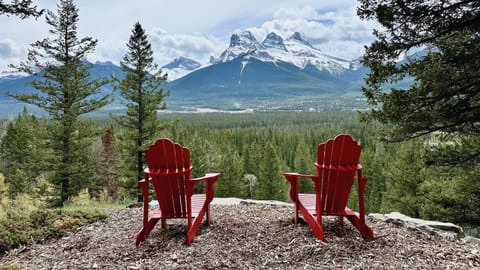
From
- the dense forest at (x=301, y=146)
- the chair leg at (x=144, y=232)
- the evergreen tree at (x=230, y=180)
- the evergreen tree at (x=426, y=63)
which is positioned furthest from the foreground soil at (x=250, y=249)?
the evergreen tree at (x=230, y=180)

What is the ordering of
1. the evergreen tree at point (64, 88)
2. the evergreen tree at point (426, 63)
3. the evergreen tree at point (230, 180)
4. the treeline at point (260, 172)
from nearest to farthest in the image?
the evergreen tree at point (426, 63) < the treeline at point (260, 172) < the evergreen tree at point (64, 88) < the evergreen tree at point (230, 180)

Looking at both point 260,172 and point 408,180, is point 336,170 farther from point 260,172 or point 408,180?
point 260,172

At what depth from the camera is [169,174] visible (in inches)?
176

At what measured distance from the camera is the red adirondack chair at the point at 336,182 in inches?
174

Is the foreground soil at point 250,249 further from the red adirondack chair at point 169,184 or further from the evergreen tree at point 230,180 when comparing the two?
the evergreen tree at point 230,180

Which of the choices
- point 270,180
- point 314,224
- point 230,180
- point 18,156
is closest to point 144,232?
point 314,224

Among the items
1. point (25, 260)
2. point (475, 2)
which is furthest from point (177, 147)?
point (475, 2)

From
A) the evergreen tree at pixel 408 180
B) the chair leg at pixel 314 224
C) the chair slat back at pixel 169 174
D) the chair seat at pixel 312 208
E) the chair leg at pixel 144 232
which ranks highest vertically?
the chair slat back at pixel 169 174

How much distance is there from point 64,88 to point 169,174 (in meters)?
11.9

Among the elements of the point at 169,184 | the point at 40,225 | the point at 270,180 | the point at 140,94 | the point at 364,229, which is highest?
the point at 140,94

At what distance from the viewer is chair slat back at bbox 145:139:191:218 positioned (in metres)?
4.45

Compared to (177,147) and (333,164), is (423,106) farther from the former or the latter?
(177,147)

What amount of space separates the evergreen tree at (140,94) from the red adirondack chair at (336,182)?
11292mm

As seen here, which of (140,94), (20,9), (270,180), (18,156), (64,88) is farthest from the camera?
(18,156)
